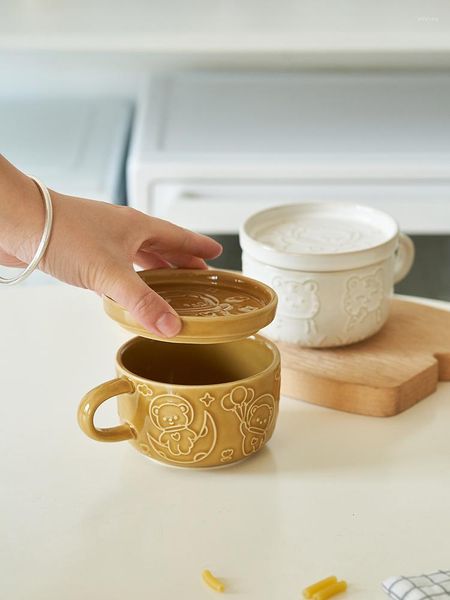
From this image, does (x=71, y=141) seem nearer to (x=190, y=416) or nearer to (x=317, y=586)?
(x=190, y=416)

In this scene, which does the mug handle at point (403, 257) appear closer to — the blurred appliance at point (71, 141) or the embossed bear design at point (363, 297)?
the embossed bear design at point (363, 297)

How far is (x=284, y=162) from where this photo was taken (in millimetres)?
1736

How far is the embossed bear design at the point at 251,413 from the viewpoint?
0.75 m

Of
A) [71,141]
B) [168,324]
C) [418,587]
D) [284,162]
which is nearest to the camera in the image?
[418,587]

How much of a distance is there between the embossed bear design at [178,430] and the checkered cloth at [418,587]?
0.64 ft

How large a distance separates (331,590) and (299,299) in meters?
0.35

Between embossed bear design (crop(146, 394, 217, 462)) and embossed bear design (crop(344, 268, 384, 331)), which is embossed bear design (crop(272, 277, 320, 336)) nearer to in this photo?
embossed bear design (crop(344, 268, 384, 331))

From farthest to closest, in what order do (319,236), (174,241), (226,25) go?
1. (226,25)
2. (319,236)
3. (174,241)

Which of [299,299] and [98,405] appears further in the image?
[299,299]

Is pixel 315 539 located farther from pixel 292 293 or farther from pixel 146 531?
pixel 292 293

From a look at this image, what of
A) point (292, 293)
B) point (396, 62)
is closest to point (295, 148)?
point (396, 62)

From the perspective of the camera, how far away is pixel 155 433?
30.0 inches

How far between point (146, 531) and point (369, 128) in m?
1.34

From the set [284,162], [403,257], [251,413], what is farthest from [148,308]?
[284,162]
